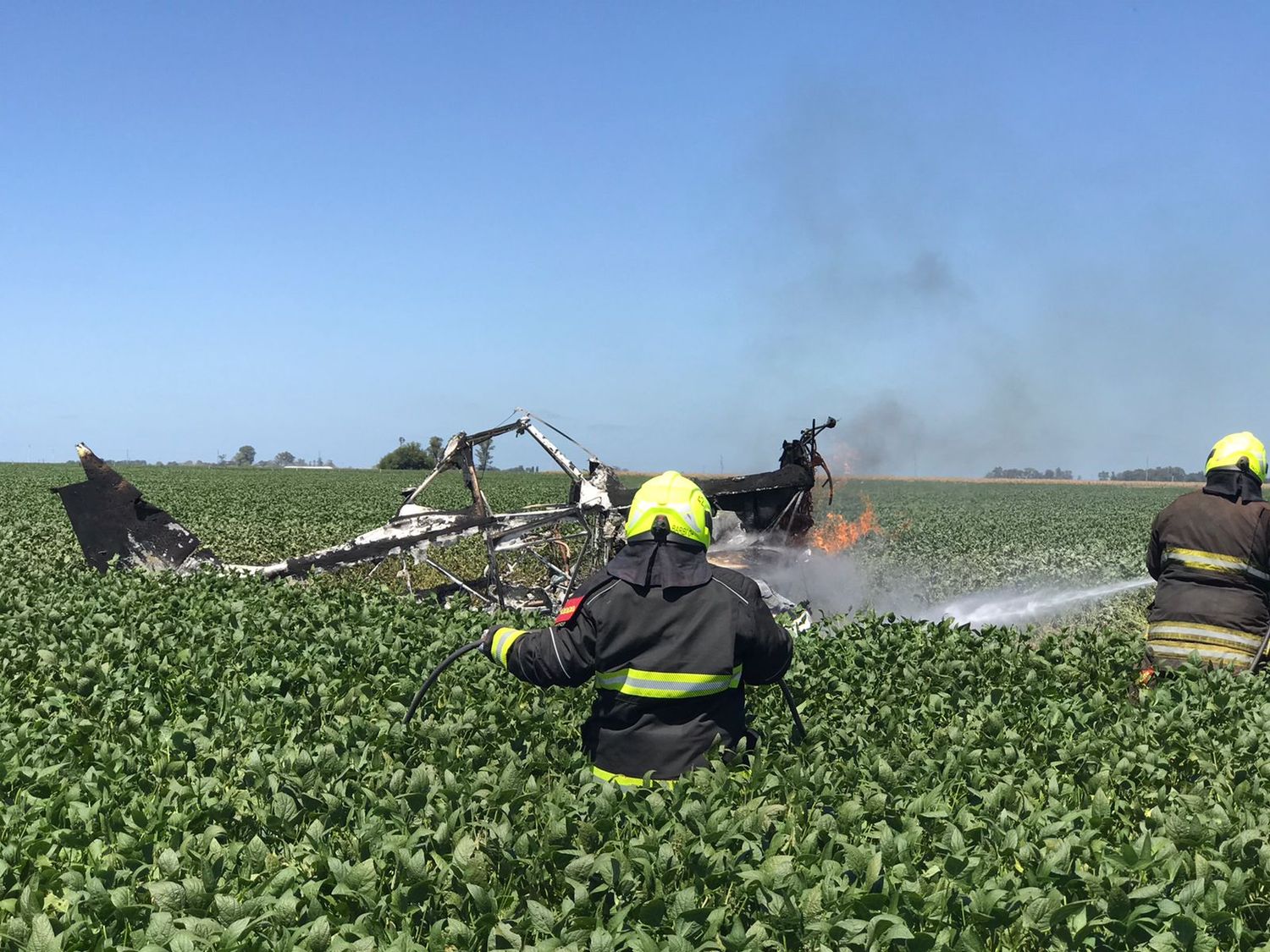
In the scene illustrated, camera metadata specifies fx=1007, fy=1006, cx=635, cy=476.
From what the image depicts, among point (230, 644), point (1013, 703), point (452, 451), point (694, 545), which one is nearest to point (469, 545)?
point (452, 451)

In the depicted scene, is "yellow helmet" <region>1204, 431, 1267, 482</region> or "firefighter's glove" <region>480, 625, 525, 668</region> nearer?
"firefighter's glove" <region>480, 625, 525, 668</region>

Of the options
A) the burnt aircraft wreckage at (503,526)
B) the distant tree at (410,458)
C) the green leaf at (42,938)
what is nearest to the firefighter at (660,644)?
the green leaf at (42,938)

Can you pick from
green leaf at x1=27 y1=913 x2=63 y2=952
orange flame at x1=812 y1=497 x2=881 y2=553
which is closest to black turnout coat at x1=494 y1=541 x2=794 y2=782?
green leaf at x1=27 y1=913 x2=63 y2=952

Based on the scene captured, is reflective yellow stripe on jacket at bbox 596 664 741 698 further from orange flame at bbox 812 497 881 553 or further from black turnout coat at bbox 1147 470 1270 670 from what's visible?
orange flame at bbox 812 497 881 553

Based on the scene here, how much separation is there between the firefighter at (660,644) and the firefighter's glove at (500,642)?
11 mm

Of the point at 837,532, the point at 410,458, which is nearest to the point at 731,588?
the point at 837,532

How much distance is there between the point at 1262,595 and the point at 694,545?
15.4ft

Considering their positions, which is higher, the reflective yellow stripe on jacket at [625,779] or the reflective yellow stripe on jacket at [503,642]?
the reflective yellow stripe on jacket at [503,642]

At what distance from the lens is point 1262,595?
6863 mm

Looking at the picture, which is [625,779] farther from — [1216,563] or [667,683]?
[1216,563]

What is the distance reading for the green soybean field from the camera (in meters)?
3.37

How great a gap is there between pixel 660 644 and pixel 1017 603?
14.8 m

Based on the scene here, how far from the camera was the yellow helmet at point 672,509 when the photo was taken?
14.6 feet

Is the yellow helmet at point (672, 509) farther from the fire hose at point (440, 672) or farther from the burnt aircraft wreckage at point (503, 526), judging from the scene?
the burnt aircraft wreckage at point (503, 526)
